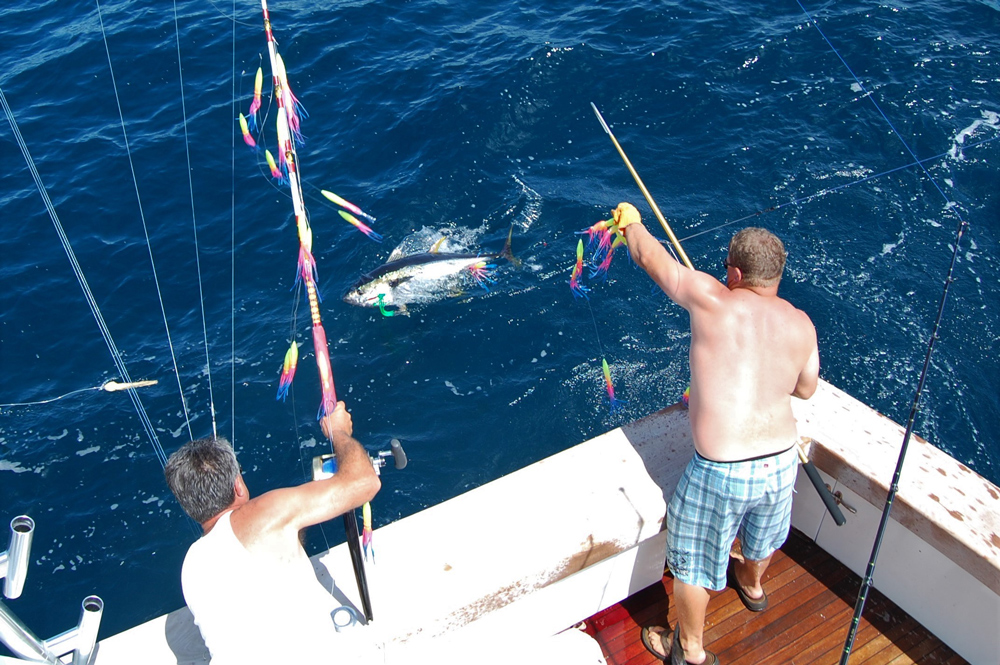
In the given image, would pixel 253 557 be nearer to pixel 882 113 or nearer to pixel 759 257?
pixel 759 257

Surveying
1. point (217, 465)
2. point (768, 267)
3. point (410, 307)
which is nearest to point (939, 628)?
point (768, 267)

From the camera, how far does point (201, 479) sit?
2.84 m

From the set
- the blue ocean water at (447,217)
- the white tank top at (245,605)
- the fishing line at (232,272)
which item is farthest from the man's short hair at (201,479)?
the fishing line at (232,272)

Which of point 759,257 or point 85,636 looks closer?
point 85,636

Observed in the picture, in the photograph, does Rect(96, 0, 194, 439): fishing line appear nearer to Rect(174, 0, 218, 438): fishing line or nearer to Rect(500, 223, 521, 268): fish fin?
Rect(174, 0, 218, 438): fishing line

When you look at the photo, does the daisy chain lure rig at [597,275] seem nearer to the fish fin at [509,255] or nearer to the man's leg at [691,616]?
the fish fin at [509,255]

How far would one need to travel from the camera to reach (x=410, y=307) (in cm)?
856

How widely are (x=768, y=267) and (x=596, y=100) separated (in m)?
8.29

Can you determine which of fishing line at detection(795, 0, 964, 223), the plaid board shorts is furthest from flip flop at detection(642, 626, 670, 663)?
fishing line at detection(795, 0, 964, 223)

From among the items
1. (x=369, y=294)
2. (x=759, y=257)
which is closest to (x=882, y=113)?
(x=369, y=294)

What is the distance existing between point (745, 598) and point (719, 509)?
3.77 ft

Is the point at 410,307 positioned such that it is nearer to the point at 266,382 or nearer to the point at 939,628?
the point at 266,382

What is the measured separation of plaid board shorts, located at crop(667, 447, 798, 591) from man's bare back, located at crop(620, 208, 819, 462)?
0.09m

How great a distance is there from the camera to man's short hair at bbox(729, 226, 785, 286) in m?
3.37
